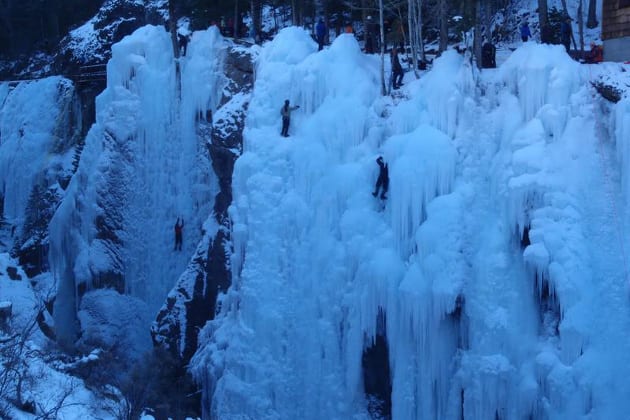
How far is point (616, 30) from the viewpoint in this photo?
15.6 meters

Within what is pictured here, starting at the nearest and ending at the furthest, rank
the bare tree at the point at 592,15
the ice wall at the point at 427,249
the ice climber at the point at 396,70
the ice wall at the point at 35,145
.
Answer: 1. the ice wall at the point at 427,249
2. the ice climber at the point at 396,70
3. the bare tree at the point at 592,15
4. the ice wall at the point at 35,145

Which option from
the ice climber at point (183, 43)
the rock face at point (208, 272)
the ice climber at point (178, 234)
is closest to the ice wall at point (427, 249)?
the rock face at point (208, 272)

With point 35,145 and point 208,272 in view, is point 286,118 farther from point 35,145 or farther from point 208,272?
point 35,145

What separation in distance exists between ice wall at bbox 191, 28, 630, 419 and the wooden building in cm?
206

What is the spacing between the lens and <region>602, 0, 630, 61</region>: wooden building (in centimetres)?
1532

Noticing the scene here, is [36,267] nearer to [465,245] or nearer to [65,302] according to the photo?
[65,302]

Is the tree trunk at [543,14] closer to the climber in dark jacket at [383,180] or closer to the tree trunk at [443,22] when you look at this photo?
the tree trunk at [443,22]

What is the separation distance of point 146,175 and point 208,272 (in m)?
4.28

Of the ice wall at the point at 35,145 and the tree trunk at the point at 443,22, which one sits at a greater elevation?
the tree trunk at the point at 443,22

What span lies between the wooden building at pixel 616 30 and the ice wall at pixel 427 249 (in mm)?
2059

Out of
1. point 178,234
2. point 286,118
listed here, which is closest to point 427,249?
point 286,118

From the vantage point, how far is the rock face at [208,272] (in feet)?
54.4

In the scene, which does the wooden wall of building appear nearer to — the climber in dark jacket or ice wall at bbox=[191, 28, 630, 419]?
ice wall at bbox=[191, 28, 630, 419]

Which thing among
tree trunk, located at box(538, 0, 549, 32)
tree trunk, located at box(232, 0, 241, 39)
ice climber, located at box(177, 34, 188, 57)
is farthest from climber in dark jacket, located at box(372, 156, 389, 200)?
ice climber, located at box(177, 34, 188, 57)
